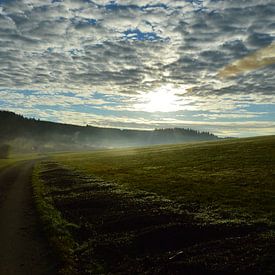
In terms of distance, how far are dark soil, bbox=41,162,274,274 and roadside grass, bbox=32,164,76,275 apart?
1.64ft

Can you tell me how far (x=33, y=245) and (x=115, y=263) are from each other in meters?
5.36

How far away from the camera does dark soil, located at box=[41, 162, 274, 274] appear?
52.7 feet

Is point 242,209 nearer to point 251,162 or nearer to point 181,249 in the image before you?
point 181,249

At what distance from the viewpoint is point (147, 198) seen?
32.5 metres

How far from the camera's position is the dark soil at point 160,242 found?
16.1 meters

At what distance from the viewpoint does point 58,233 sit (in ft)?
72.7

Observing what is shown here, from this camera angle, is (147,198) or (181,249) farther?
(147,198)

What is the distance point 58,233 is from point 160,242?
6613 millimetres

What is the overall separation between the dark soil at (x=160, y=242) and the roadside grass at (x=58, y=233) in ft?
1.64

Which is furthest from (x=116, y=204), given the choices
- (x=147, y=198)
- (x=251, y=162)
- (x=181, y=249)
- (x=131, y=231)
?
(x=251, y=162)

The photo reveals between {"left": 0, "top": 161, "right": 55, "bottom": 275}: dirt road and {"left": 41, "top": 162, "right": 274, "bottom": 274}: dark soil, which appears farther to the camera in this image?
{"left": 0, "top": 161, "right": 55, "bottom": 275}: dirt road

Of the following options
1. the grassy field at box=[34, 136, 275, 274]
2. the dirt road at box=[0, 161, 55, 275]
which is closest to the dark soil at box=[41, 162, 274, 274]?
the grassy field at box=[34, 136, 275, 274]

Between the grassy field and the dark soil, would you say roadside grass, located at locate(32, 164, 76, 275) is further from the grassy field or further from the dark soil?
the dark soil

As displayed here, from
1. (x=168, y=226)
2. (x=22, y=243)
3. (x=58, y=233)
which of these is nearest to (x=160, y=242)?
(x=168, y=226)
